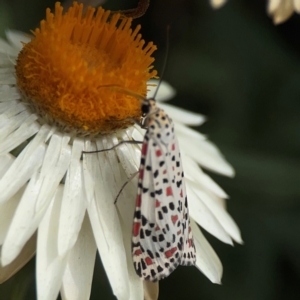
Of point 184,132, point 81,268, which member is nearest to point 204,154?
point 184,132

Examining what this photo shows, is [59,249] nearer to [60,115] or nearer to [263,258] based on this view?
[60,115]

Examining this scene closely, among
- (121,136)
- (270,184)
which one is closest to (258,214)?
(270,184)

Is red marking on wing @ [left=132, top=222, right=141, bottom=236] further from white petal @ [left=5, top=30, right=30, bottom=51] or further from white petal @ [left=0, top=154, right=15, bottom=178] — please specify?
white petal @ [left=5, top=30, right=30, bottom=51]

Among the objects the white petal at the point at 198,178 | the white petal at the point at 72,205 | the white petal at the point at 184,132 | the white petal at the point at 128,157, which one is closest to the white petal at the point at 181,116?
the white petal at the point at 184,132

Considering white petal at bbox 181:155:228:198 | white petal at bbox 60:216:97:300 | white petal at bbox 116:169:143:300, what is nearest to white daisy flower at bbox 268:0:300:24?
white petal at bbox 181:155:228:198

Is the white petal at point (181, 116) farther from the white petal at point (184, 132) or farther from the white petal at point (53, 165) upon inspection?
the white petal at point (53, 165)

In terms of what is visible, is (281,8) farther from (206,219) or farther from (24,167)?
(24,167)
